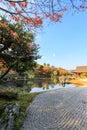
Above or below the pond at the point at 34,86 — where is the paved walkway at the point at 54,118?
below

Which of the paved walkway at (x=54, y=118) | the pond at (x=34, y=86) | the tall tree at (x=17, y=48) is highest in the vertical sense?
the tall tree at (x=17, y=48)

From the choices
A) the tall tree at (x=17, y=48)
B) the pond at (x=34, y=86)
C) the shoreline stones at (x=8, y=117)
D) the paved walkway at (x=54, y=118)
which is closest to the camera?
the shoreline stones at (x=8, y=117)

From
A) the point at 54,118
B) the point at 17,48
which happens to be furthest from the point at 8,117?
the point at 17,48

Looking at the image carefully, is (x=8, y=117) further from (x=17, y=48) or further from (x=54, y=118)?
(x=17, y=48)

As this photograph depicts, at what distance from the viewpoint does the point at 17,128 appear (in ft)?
20.5

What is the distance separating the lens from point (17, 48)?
57.2 feet

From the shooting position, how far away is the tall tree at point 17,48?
16219mm

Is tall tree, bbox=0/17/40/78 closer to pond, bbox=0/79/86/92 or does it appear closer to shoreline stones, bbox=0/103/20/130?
pond, bbox=0/79/86/92

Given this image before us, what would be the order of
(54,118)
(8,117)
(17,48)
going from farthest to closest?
1. (17,48)
2. (54,118)
3. (8,117)

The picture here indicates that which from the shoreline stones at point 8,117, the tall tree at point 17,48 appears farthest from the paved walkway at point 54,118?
the tall tree at point 17,48

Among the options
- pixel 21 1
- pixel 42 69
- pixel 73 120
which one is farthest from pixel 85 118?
pixel 42 69

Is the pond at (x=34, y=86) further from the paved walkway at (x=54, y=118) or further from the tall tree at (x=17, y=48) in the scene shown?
the paved walkway at (x=54, y=118)

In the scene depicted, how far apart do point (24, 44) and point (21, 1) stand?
12.1 metres

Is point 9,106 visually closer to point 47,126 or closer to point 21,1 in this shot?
point 47,126
